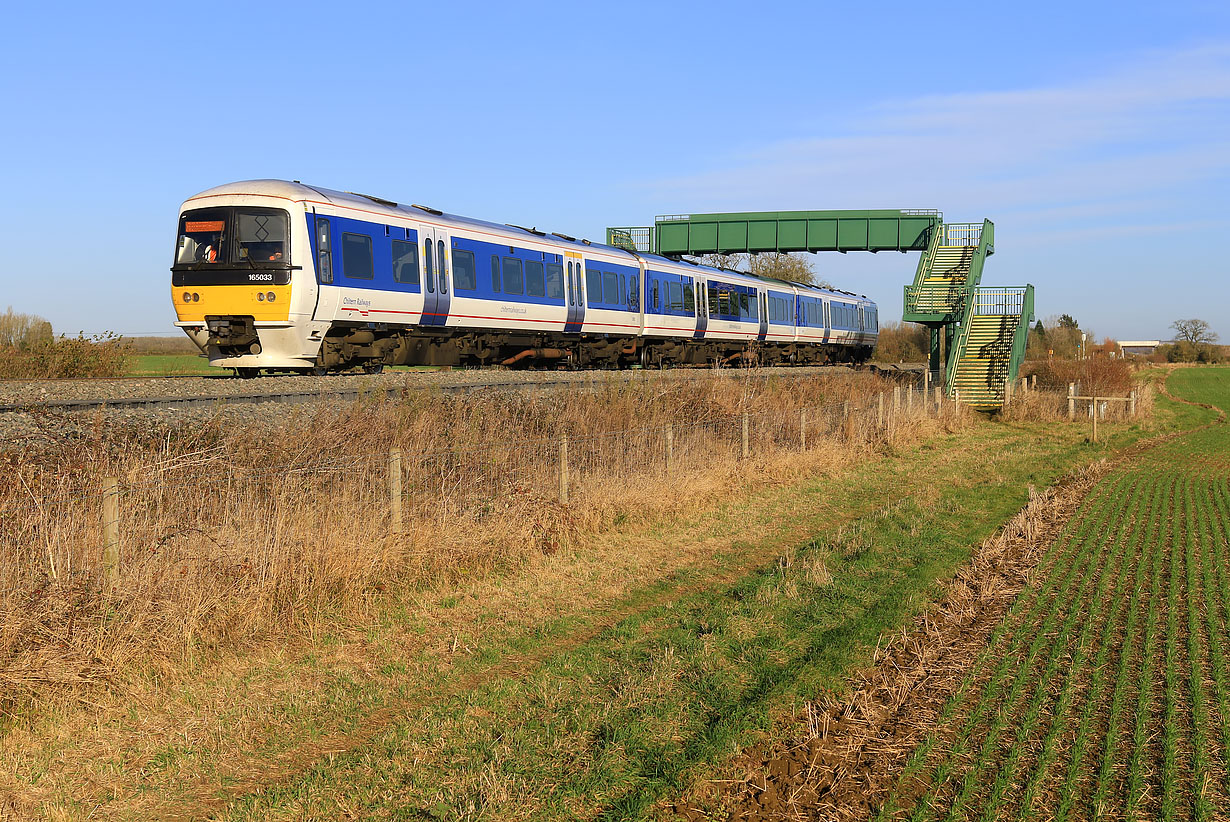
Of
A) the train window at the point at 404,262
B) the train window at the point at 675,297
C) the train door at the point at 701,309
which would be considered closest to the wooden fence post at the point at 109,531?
the train window at the point at 404,262

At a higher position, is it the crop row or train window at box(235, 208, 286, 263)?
train window at box(235, 208, 286, 263)

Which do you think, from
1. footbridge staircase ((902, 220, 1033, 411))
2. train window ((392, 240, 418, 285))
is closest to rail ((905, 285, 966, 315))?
footbridge staircase ((902, 220, 1033, 411))

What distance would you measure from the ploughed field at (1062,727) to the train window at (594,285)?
1747 centimetres

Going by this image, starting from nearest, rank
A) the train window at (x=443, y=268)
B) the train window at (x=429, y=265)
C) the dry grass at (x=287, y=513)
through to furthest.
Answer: the dry grass at (x=287, y=513)
the train window at (x=429, y=265)
the train window at (x=443, y=268)

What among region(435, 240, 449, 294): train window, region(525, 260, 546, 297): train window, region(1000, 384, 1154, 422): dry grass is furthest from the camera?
region(1000, 384, 1154, 422): dry grass

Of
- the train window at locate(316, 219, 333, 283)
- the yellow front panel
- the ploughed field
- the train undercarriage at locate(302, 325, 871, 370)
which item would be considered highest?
the train window at locate(316, 219, 333, 283)

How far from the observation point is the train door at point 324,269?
16781 mm

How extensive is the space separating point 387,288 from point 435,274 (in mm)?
1457

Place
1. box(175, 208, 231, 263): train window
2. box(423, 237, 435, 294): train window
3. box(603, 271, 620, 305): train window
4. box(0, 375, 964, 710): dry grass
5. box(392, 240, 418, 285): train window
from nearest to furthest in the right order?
box(0, 375, 964, 710): dry grass → box(175, 208, 231, 263): train window → box(392, 240, 418, 285): train window → box(423, 237, 435, 294): train window → box(603, 271, 620, 305): train window

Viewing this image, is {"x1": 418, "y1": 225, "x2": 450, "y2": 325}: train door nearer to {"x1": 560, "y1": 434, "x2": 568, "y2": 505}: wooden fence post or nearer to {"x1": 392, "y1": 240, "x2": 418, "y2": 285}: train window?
{"x1": 392, "y1": 240, "x2": 418, "y2": 285}: train window

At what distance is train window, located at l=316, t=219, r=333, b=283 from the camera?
16.8 meters

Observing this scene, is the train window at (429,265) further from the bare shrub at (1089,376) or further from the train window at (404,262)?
the bare shrub at (1089,376)

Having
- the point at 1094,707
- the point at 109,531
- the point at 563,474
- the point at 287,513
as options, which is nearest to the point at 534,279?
the point at 563,474

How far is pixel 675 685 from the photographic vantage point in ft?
21.7
